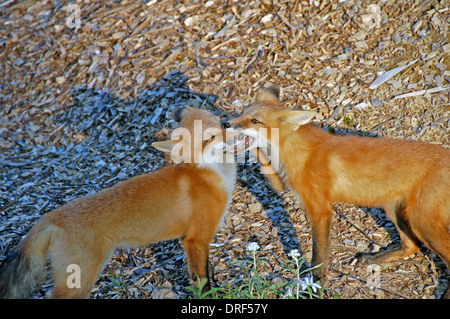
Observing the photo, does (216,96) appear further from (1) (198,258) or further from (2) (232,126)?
(1) (198,258)

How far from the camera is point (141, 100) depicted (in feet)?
24.5

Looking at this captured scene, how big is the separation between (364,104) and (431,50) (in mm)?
1273

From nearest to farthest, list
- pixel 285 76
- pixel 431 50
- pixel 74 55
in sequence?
pixel 431 50 → pixel 285 76 → pixel 74 55

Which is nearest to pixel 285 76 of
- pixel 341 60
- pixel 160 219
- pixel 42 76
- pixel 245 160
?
pixel 341 60

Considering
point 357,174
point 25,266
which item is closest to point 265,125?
point 357,174

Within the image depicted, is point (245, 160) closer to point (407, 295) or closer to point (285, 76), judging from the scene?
point (285, 76)

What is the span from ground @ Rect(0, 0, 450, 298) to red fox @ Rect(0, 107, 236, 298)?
0.70m

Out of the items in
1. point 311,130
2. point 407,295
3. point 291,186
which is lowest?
point 407,295

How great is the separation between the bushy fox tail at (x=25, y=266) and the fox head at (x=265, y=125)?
2315 millimetres

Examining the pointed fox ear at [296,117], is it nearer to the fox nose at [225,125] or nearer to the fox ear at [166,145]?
the fox nose at [225,125]

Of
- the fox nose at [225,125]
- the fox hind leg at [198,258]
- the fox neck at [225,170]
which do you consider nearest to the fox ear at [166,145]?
the fox neck at [225,170]

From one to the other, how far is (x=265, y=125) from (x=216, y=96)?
1.95 meters

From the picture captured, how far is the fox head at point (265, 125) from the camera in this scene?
5.25m

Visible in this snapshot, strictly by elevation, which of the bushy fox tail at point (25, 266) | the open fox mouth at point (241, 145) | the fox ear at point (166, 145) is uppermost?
the fox ear at point (166, 145)
